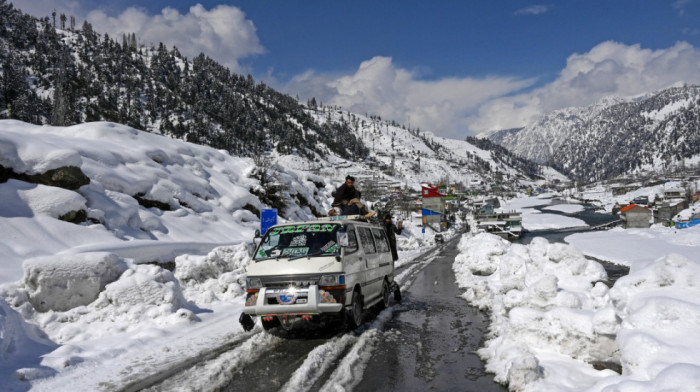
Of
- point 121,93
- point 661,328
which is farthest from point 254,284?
point 121,93

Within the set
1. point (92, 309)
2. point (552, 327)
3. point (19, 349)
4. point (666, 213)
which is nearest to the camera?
point (552, 327)

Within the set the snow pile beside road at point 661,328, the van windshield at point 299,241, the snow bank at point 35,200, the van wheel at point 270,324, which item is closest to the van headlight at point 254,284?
the van windshield at point 299,241

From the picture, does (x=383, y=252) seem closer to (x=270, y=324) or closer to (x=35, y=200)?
(x=270, y=324)

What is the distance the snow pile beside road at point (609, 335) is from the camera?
427 cm

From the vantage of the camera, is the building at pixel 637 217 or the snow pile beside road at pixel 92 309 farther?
the building at pixel 637 217

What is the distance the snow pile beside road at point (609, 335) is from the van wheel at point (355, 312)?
243 cm

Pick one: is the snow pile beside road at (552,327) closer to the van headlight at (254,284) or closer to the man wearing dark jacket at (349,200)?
the van headlight at (254,284)

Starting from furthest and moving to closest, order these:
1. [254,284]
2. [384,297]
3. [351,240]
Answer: [384,297], [351,240], [254,284]

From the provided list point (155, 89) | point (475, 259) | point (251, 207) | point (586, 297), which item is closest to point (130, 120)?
point (155, 89)

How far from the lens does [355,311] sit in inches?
318

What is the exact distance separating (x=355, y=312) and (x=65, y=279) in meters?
5.98

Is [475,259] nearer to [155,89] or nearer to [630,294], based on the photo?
[630,294]

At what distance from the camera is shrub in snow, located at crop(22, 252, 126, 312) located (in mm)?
8242

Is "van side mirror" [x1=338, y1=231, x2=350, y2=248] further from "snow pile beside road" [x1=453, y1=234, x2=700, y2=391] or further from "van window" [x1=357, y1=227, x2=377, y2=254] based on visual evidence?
"snow pile beside road" [x1=453, y1=234, x2=700, y2=391]
